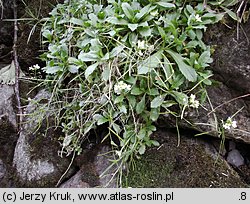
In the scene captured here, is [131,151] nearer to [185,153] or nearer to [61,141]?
[185,153]

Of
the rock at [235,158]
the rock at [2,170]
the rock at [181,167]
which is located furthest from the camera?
the rock at [2,170]

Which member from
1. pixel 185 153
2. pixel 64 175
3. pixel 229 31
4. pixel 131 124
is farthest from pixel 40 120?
pixel 229 31

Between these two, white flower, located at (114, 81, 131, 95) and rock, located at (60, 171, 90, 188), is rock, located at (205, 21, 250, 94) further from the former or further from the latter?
rock, located at (60, 171, 90, 188)

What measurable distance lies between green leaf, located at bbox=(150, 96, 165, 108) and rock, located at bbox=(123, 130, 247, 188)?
9.4 inches

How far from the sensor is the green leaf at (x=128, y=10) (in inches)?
53.5

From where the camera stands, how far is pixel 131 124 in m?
1.39

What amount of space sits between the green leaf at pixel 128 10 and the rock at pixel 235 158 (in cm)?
76

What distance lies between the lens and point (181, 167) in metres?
1.45

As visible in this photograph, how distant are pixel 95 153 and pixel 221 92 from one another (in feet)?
2.07

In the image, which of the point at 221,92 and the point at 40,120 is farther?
the point at 40,120

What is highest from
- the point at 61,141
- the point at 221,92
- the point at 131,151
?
the point at 221,92

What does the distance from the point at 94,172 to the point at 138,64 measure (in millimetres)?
535

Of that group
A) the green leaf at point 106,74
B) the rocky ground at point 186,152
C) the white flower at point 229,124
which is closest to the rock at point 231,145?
the rocky ground at point 186,152

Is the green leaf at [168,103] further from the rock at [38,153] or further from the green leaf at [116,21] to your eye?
the rock at [38,153]
